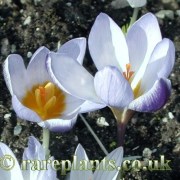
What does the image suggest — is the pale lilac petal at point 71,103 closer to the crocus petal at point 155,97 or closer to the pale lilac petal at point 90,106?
the pale lilac petal at point 90,106

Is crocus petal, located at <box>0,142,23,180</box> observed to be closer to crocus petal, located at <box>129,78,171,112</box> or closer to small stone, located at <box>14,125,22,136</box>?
crocus petal, located at <box>129,78,171,112</box>

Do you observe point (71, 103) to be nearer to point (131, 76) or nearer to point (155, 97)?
point (131, 76)

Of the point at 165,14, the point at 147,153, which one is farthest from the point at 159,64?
the point at 165,14

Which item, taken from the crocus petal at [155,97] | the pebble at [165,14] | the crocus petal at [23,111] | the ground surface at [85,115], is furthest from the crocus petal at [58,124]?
the pebble at [165,14]

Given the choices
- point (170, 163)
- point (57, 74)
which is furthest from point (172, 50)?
point (170, 163)

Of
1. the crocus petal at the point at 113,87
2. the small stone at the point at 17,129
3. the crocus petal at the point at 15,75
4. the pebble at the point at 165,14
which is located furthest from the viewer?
the pebble at the point at 165,14

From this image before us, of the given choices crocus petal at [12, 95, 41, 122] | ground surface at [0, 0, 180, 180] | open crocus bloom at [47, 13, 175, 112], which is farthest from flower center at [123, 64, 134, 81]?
ground surface at [0, 0, 180, 180]

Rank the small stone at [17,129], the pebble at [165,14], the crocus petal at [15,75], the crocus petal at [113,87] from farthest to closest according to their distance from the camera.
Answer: the pebble at [165,14] → the small stone at [17,129] → the crocus petal at [15,75] → the crocus petal at [113,87]
